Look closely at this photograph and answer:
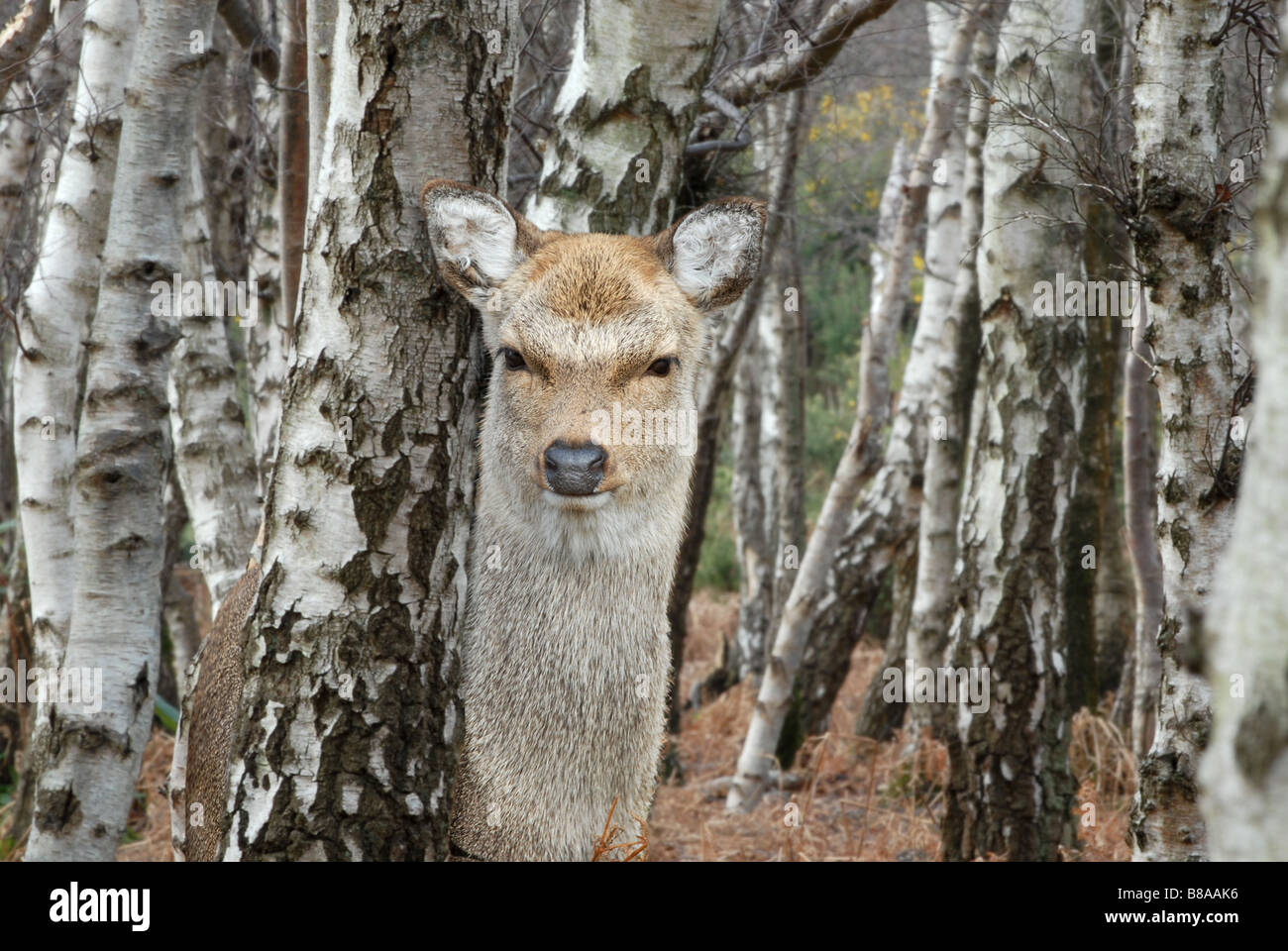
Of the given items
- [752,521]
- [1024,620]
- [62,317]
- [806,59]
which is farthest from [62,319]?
[752,521]

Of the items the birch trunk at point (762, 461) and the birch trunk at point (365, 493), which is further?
the birch trunk at point (762, 461)

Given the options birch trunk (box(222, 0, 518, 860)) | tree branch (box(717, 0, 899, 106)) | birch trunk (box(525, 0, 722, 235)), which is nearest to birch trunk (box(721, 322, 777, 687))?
tree branch (box(717, 0, 899, 106))

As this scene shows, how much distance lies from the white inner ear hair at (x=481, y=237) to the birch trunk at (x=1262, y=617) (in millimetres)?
2426

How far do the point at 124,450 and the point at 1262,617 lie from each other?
455cm

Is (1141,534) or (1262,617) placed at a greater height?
(1141,534)

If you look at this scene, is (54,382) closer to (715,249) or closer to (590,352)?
(590,352)

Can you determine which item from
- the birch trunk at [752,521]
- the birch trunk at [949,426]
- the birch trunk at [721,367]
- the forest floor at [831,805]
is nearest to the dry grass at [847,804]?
the forest floor at [831,805]

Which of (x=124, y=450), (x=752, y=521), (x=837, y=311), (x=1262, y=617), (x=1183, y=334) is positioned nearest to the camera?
(x=1262, y=617)

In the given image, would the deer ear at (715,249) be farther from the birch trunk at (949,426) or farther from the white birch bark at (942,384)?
the birch trunk at (949,426)

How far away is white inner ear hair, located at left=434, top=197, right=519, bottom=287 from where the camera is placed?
3.33 meters

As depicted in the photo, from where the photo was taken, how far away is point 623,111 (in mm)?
4492

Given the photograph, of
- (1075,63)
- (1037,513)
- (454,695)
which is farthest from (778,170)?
(454,695)

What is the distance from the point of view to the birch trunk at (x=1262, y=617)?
118cm
